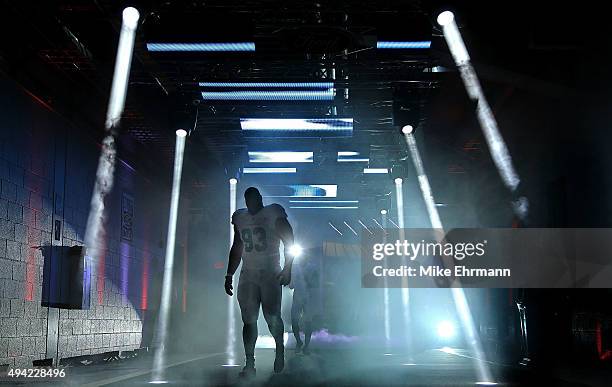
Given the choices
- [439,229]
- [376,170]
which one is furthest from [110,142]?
[439,229]

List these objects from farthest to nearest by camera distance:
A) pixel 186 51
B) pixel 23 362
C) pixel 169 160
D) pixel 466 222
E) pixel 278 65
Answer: pixel 466 222 < pixel 169 160 < pixel 278 65 < pixel 186 51 < pixel 23 362

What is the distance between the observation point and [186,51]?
912cm

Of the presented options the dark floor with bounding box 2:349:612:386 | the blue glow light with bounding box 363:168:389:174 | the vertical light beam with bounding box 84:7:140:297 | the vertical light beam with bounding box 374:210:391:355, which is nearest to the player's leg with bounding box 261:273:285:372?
the dark floor with bounding box 2:349:612:386

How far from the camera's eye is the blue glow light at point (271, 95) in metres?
11.6

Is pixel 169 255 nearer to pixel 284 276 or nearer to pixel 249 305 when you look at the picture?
pixel 249 305

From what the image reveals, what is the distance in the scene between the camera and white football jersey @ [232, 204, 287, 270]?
705 cm

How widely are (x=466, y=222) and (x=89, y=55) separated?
41.5 feet

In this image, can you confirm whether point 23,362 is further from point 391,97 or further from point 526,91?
point 526,91

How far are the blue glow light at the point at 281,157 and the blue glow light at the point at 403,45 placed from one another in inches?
293

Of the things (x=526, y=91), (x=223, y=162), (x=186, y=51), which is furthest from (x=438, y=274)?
(x=186, y=51)

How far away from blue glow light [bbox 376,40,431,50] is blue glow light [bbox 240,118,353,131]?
4.53m

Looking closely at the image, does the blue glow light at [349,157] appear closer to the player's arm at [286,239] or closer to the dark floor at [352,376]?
the dark floor at [352,376]

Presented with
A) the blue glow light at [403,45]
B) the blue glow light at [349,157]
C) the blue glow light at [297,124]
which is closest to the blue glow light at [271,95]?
the blue glow light at [297,124]

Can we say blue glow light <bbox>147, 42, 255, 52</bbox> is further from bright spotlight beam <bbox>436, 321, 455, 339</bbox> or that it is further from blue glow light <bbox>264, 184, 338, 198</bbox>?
bright spotlight beam <bbox>436, 321, 455, 339</bbox>
